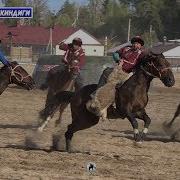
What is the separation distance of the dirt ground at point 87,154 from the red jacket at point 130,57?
160 cm

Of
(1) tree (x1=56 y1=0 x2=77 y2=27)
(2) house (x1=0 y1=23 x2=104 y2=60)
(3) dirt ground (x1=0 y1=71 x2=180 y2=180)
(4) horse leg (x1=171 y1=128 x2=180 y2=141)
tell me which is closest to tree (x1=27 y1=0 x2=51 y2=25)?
(1) tree (x1=56 y1=0 x2=77 y2=27)

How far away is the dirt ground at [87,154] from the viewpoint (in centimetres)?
912

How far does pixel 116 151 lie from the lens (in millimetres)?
11672

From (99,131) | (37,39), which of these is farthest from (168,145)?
(37,39)

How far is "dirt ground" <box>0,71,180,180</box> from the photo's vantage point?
9.12m

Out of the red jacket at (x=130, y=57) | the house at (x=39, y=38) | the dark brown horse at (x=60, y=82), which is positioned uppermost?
the red jacket at (x=130, y=57)

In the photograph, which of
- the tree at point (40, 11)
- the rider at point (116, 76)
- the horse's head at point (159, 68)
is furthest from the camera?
the tree at point (40, 11)

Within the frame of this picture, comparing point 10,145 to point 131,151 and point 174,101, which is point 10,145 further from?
point 174,101

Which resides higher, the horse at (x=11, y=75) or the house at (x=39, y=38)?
the horse at (x=11, y=75)

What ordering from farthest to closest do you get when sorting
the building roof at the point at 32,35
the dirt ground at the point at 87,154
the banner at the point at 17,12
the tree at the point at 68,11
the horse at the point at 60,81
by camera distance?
the tree at the point at 68,11 → the building roof at the point at 32,35 → the horse at the point at 60,81 → the banner at the point at 17,12 → the dirt ground at the point at 87,154

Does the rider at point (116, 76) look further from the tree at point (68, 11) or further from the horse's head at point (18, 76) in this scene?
the tree at point (68, 11)

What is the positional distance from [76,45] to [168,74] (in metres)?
3.15

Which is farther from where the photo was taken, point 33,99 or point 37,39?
point 37,39

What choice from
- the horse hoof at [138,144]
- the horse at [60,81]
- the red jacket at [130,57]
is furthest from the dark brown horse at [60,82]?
the horse hoof at [138,144]
